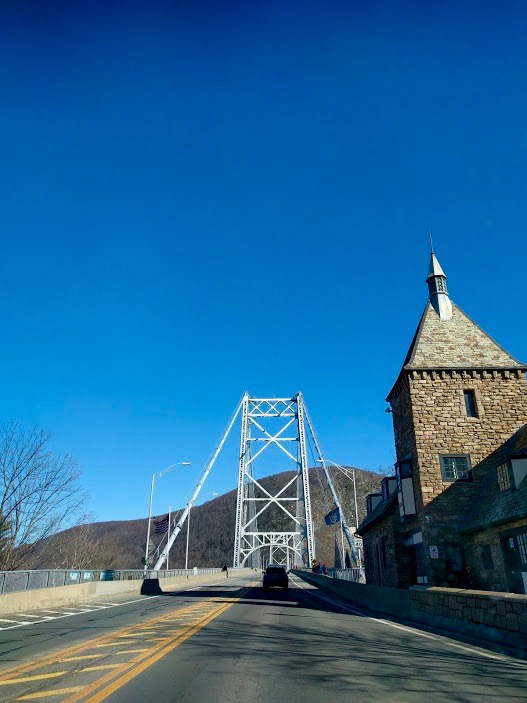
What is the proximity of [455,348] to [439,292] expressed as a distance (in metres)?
4.70

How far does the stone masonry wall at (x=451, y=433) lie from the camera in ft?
65.0

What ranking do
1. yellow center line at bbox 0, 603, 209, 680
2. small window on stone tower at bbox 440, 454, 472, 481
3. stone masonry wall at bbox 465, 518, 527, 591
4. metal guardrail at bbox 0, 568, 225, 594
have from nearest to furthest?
yellow center line at bbox 0, 603, 209, 680, stone masonry wall at bbox 465, 518, 527, 591, metal guardrail at bbox 0, 568, 225, 594, small window on stone tower at bbox 440, 454, 472, 481

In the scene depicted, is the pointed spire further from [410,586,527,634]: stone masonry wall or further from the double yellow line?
the double yellow line

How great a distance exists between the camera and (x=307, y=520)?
70375mm

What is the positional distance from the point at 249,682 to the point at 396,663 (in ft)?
8.67

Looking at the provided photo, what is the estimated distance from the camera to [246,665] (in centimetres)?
792

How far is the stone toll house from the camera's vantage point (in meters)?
17.8

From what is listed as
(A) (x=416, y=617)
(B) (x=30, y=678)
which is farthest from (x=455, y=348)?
(B) (x=30, y=678)

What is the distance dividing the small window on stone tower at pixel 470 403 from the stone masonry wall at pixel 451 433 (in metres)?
0.19

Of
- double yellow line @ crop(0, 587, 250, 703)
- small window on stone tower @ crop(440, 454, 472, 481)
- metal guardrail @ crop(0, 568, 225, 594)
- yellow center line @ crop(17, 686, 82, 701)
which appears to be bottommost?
yellow center line @ crop(17, 686, 82, 701)

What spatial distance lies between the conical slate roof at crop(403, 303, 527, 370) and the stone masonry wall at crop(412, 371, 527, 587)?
1.68 ft

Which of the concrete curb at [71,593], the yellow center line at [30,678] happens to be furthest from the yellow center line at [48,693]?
the concrete curb at [71,593]

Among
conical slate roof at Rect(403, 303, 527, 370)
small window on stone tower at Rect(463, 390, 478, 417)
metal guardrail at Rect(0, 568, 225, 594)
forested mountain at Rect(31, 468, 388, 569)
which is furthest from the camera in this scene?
forested mountain at Rect(31, 468, 388, 569)

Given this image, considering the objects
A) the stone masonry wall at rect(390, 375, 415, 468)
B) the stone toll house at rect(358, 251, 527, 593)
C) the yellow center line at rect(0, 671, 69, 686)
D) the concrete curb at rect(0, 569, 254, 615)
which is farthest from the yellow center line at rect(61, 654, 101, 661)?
the stone masonry wall at rect(390, 375, 415, 468)
